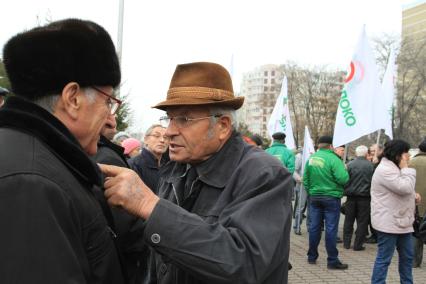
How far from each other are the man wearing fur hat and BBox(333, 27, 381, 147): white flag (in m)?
6.43

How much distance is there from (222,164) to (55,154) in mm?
906

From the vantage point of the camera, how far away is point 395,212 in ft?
18.4

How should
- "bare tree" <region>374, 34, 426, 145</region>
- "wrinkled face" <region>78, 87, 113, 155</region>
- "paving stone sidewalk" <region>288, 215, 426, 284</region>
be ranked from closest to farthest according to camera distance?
"wrinkled face" <region>78, 87, 113, 155</region> → "paving stone sidewalk" <region>288, 215, 426, 284</region> → "bare tree" <region>374, 34, 426, 145</region>

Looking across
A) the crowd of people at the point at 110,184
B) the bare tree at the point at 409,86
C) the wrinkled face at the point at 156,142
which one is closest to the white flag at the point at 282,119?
the wrinkled face at the point at 156,142

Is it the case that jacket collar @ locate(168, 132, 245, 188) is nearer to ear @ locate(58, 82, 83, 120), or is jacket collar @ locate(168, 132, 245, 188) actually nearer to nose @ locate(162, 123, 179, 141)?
nose @ locate(162, 123, 179, 141)

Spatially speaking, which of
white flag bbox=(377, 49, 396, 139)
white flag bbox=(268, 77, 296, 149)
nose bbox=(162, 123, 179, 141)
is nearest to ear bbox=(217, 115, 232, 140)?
nose bbox=(162, 123, 179, 141)

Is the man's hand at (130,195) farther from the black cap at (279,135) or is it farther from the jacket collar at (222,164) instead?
the black cap at (279,135)

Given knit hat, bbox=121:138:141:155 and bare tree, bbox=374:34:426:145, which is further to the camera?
bare tree, bbox=374:34:426:145

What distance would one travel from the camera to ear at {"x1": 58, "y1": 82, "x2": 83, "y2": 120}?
144 cm

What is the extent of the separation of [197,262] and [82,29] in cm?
88

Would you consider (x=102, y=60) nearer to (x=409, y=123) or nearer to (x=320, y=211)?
(x=320, y=211)

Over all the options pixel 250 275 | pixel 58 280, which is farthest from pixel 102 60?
pixel 250 275

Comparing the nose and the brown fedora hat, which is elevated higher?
the brown fedora hat

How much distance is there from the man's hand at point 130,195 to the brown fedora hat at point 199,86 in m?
0.57
